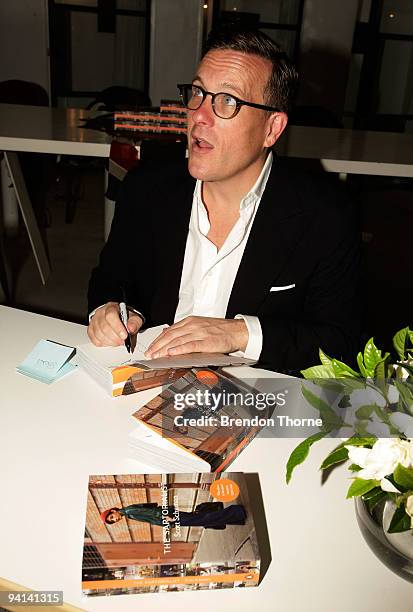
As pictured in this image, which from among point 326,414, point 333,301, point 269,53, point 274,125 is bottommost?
point 333,301

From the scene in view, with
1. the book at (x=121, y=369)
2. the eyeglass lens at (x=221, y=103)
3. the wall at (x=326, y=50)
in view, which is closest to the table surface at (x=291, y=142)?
the eyeglass lens at (x=221, y=103)

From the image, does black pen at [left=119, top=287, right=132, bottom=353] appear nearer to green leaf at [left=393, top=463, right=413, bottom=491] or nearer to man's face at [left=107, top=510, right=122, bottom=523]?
man's face at [left=107, top=510, right=122, bottom=523]

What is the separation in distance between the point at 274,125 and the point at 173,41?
5.78m

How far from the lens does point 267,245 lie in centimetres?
167

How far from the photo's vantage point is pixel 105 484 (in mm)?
979

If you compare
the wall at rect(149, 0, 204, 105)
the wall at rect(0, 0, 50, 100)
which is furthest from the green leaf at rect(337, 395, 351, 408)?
the wall at rect(0, 0, 50, 100)

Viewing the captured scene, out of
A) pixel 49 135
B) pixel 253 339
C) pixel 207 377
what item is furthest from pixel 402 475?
pixel 49 135

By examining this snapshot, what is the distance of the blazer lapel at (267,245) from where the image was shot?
1.67 metres

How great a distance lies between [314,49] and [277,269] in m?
6.13

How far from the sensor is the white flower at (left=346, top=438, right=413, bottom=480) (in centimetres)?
77

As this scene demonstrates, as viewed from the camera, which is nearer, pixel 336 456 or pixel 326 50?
pixel 336 456

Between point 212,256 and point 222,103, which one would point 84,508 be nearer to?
point 212,256

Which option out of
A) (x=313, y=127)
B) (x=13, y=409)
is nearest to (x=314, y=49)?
(x=313, y=127)

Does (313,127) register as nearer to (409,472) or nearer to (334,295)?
(334,295)
